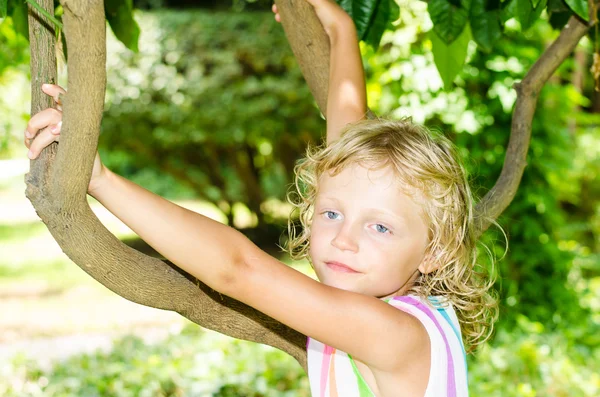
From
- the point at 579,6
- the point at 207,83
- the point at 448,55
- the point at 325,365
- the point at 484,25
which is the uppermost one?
the point at 579,6

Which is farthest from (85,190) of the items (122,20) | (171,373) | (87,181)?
(171,373)

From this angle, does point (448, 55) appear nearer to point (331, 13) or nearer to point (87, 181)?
point (331, 13)

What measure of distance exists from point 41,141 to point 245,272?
0.38 metres

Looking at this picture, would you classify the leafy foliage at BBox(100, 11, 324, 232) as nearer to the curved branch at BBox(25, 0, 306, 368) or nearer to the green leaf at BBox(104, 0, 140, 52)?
the green leaf at BBox(104, 0, 140, 52)

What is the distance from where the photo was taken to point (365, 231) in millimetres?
1311

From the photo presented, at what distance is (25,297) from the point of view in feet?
25.3

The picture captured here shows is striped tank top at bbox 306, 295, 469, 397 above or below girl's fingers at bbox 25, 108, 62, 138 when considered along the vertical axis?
below

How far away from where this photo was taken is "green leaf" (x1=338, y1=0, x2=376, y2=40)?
1.85m

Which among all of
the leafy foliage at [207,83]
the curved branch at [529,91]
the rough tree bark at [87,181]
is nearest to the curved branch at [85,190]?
the rough tree bark at [87,181]

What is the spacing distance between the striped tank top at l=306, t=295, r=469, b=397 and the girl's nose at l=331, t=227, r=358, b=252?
161 millimetres

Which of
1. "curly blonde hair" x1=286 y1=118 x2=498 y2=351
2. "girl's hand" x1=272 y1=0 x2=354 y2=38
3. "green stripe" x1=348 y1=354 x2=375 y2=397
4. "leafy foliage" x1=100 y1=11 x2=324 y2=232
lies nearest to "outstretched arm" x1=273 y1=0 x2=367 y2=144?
"girl's hand" x1=272 y1=0 x2=354 y2=38

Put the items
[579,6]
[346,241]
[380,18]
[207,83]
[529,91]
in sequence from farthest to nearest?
[207,83], [529,91], [380,18], [579,6], [346,241]

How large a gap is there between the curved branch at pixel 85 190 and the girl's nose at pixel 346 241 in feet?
1.14

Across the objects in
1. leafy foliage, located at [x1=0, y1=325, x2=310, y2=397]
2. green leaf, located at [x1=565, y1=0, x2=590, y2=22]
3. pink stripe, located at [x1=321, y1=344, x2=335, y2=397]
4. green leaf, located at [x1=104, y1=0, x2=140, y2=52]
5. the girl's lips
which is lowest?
leafy foliage, located at [x1=0, y1=325, x2=310, y2=397]
